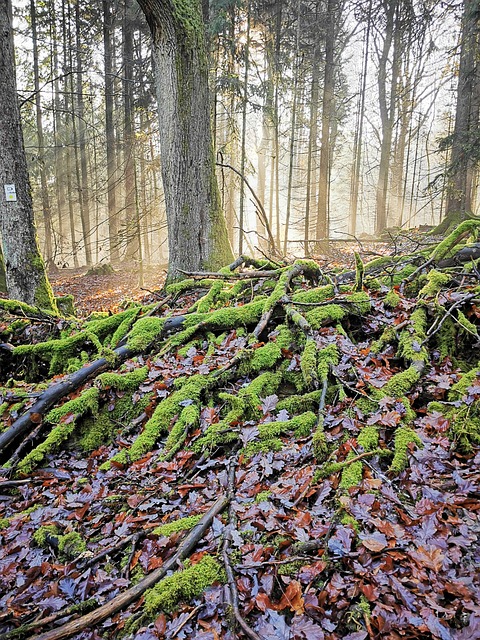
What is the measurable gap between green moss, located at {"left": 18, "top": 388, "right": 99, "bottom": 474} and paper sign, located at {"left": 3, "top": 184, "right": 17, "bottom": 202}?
441 cm

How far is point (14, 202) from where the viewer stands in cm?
623

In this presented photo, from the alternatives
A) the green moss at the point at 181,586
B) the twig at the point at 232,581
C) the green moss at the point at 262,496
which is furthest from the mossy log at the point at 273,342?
the green moss at the point at 181,586

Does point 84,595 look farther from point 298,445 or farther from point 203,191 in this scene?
point 203,191

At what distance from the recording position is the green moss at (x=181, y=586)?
68.2 inches

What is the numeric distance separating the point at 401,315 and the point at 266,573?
269 cm

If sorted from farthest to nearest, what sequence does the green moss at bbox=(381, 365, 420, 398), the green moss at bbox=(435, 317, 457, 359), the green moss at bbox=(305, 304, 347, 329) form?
1. the green moss at bbox=(305, 304, 347, 329)
2. the green moss at bbox=(435, 317, 457, 359)
3. the green moss at bbox=(381, 365, 420, 398)

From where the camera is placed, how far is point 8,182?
241 inches

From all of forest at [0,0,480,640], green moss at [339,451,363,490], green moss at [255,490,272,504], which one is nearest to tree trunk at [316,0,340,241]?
forest at [0,0,480,640]

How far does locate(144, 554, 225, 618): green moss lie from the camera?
1732mm

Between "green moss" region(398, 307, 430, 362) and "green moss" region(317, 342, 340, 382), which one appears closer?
"green moss" region(317, 342, 340, 382)

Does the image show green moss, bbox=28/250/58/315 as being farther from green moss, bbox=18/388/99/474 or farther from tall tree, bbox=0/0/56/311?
green moss, bbox=18/388/99/474

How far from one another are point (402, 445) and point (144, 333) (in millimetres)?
2789

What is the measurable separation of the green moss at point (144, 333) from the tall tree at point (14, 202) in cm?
322

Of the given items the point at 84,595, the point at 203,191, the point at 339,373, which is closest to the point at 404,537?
the point at 339,373
